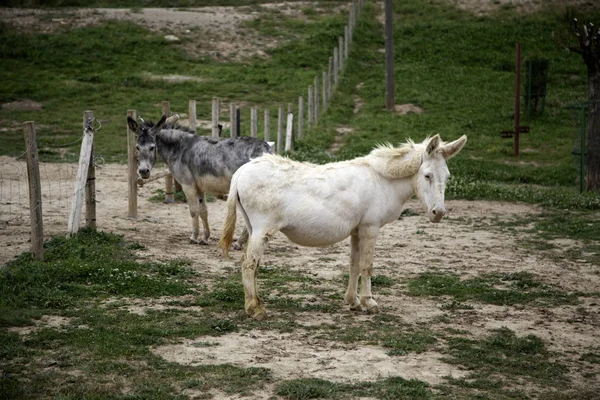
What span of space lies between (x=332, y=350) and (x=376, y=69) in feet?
94.4

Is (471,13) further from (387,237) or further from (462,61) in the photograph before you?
(387,237)

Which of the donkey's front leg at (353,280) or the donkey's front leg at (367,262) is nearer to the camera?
the donkey's front leg at (367,262)

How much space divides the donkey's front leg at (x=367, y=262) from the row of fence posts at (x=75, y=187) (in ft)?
Answer: 14.9

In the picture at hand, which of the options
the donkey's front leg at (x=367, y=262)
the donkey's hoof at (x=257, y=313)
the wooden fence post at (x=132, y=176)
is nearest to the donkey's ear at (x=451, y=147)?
the donkey's front leg at (x=367, y=262)

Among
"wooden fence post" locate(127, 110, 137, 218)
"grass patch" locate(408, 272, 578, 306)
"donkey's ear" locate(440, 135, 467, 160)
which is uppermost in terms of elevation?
"donkey's ear" locate(440, 135, 467, 160)

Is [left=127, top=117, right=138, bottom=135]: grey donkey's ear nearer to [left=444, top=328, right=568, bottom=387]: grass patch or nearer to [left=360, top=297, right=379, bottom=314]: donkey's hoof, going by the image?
[left=360, top=297, right=379, bottom=314]: donkey's hoof

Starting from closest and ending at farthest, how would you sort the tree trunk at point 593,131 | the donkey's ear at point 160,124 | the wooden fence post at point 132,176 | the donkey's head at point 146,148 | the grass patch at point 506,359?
the grass patch at point 506,359
the donkey's head at point 146,148
the donkey's ear at point 160,124
the wooden fence post at point 132,176
the tree trunk at point 593,131

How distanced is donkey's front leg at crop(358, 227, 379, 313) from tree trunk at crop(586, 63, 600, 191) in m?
11.1

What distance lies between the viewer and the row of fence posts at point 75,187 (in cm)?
1064

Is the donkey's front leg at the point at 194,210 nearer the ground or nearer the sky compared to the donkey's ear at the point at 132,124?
nearer the ground

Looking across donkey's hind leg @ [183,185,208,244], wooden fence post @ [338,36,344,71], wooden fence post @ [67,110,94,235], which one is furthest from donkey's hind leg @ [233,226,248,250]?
wooden fence post @ [338,36,344,71]

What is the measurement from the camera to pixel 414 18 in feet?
134

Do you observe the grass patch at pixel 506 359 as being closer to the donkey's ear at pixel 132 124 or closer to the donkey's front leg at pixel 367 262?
the donkey's front leg at pixel 367 262

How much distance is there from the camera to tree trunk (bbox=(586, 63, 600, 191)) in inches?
741
